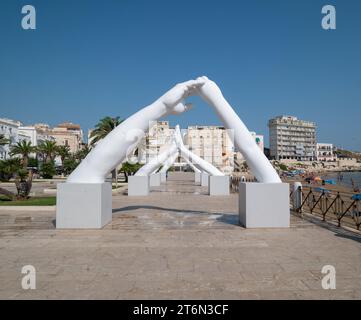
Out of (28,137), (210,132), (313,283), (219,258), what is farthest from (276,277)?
(210,132)

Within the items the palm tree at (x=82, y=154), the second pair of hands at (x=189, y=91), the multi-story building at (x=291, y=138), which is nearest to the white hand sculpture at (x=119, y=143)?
the second pair of hands at (x=189, y=91)

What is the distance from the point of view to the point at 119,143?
9234mm

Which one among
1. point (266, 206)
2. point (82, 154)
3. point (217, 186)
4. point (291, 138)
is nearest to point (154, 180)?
point (217, 186)

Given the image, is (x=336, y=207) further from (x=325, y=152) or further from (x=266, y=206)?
(x=325, y=152)

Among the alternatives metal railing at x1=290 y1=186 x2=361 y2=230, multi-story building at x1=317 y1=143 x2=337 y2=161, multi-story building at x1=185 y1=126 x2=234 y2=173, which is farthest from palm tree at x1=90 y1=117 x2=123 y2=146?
multi-story building at x1=317 y1=143 x2=337 y2=161

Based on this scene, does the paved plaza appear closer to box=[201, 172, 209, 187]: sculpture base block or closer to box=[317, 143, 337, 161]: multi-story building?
box=[201, 172, 209, 187]: sculpture base block

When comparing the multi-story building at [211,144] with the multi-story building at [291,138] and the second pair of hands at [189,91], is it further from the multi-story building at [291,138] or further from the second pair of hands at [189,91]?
the second pair of hands at [189,91]

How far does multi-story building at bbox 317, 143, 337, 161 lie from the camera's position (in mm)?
161125

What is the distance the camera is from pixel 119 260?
5.93 m

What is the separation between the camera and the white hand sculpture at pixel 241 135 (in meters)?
9.40

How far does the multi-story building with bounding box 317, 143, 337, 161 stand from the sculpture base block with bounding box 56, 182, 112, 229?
164 meters

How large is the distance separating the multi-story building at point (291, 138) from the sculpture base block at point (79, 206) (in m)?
139

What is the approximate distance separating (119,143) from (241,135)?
355 cm
